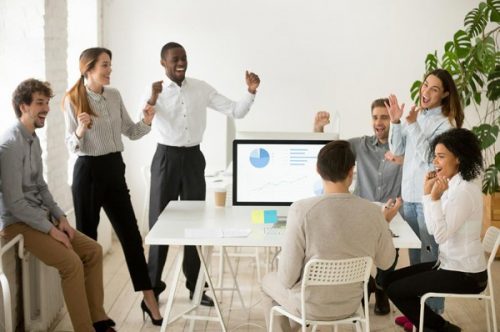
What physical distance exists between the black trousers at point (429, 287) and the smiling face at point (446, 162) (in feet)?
1.49

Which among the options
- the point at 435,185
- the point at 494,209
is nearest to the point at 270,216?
the point at 435,185

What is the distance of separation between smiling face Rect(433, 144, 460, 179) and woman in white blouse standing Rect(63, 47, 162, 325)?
5.62 feet

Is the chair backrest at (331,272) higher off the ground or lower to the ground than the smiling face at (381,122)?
lower

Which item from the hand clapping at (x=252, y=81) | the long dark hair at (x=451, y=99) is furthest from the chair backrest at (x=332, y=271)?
the hand clapping at (x=252, y=81)

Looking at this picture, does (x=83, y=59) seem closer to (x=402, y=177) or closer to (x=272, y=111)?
(x=402, y=177)

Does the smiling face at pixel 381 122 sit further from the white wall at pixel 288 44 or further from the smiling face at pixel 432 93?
the white wall at pixel 288 44

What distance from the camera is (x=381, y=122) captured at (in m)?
4.60

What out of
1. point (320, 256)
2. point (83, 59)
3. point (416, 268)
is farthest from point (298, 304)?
point (83, 59)

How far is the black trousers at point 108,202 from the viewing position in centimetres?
426

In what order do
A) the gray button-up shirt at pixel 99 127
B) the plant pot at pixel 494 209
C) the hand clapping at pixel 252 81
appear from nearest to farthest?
the gray button-up shirt at pixel 99 127 → the hand clapping at pixel 252 81 → the plant pot at pixel 494 209

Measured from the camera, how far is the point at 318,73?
21.7 feet

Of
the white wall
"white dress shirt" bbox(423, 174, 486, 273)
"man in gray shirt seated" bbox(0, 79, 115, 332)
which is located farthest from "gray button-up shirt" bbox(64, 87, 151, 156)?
the white wall

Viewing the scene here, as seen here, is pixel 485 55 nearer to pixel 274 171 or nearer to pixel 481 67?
pixel 481 67

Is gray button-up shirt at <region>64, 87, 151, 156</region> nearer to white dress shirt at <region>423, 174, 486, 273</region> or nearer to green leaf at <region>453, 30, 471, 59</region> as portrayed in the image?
white dress shirt at <region>423, 174, 486, 273</region>
